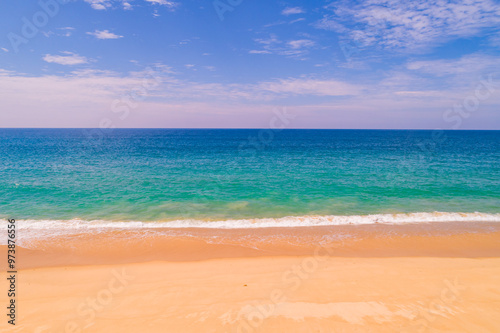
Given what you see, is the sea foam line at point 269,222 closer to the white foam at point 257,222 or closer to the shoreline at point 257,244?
the white foam at point 257,222

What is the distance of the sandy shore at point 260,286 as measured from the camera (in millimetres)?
6363

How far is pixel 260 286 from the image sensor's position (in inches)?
318

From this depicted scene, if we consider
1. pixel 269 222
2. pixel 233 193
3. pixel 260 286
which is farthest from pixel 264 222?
pixel 260 286

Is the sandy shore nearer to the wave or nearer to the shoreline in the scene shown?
the shoreline

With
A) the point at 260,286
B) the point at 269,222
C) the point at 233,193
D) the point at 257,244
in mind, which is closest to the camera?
the point at 260,286

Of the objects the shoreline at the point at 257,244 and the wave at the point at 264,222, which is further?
the wave at the point at 264,222

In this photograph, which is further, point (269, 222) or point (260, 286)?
point (269, 222)

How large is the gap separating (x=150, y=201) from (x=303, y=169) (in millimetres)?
18851

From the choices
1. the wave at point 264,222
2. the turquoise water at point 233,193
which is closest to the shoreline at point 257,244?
the wave at point 264,222

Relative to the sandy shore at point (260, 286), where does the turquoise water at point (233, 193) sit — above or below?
above

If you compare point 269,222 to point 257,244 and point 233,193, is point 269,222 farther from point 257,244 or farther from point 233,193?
point 233,193

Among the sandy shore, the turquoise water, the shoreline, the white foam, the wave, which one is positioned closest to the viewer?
the sandy shore

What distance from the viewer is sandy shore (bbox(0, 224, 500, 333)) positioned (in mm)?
6363

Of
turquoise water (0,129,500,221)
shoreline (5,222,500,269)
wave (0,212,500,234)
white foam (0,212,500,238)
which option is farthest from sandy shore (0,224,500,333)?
turquoise water (0,129,500,221)
